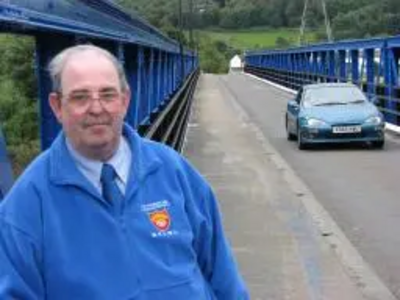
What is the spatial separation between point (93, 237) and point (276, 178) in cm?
1287

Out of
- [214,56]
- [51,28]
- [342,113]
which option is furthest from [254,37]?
[51,28]

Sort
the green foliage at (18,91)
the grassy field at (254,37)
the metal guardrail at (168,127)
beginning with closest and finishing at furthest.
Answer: the metal guardrail at (168,127)
the green foliage at (18,91)
the grassy field at (254,37)

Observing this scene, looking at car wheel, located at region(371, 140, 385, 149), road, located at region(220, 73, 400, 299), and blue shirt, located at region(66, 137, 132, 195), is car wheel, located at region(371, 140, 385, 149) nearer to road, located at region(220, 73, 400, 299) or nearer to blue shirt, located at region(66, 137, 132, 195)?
road, located at region(220, 73, 400, 299)

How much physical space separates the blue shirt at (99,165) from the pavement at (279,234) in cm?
484

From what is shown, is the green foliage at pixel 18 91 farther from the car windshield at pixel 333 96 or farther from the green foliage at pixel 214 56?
the green foliage at pixel 214 56

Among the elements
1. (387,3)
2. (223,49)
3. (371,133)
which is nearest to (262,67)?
(387,3)

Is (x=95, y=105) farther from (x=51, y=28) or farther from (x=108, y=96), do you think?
(x=51, y=28)

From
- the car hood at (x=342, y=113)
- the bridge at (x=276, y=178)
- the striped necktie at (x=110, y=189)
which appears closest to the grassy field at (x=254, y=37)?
the car hood at (x=342, y=113)

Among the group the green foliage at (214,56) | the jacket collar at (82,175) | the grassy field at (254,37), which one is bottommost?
the green foliage at (214,56)

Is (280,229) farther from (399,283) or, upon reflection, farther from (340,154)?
(340,154)

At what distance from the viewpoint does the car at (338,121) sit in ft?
67.2

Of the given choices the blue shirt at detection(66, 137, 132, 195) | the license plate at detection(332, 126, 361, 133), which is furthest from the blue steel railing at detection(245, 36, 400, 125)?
the blue shirt at detection(66, 137, 132, 195)

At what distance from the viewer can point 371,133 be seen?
20469 millimetres

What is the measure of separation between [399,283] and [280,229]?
2.71m
